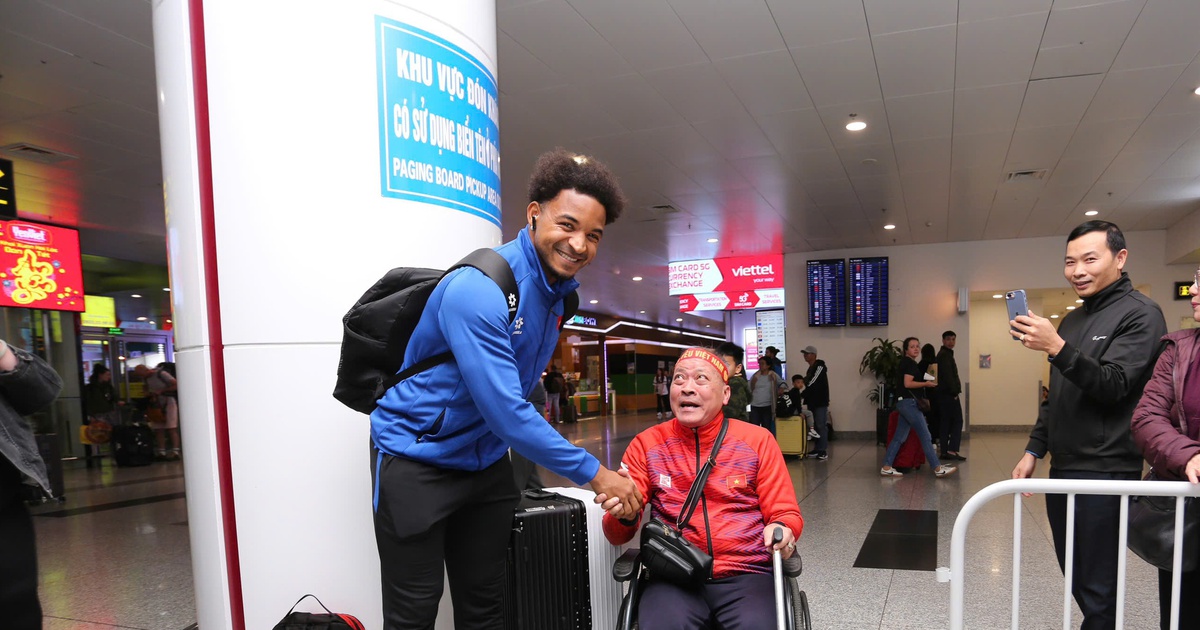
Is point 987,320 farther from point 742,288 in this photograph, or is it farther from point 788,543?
point 788,543

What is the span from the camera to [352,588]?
81.7 inches

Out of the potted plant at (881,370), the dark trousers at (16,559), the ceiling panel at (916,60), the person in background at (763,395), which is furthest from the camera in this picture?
the potted plant at (881,370)

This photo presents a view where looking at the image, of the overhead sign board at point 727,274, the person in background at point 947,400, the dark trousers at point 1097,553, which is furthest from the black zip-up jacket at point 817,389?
the dark trousers at point 1097,553

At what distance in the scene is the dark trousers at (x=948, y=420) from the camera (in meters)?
9.08

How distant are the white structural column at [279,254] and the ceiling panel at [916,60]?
3656 millimetres

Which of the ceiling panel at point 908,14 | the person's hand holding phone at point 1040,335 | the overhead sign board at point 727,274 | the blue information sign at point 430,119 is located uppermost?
the ceiling panel at point 908,14

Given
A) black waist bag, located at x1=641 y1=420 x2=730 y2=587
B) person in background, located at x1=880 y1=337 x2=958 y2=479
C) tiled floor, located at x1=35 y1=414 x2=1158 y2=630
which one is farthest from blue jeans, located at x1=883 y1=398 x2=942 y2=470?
black waist bag, located at x1=641 y1=420 x2=730 y2=587

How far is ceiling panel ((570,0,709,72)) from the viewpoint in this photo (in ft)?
13.9

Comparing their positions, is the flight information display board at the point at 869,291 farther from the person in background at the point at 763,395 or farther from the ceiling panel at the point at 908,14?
the ceiling panel at the point at 908,14

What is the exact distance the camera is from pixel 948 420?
909 centimetres

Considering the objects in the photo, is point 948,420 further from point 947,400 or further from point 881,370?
point 881,370

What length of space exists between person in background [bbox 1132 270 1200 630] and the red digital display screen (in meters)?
10.2

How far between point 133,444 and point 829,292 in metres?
12.3

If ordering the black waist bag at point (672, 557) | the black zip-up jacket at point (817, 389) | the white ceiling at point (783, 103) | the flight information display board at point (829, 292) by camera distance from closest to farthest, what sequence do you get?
the black waist bag at point (672, 557)
the white ceiling at point (783, 103)
the black zip-up jacket at point (817, 389)
the flight information display board at point (829, 292)
